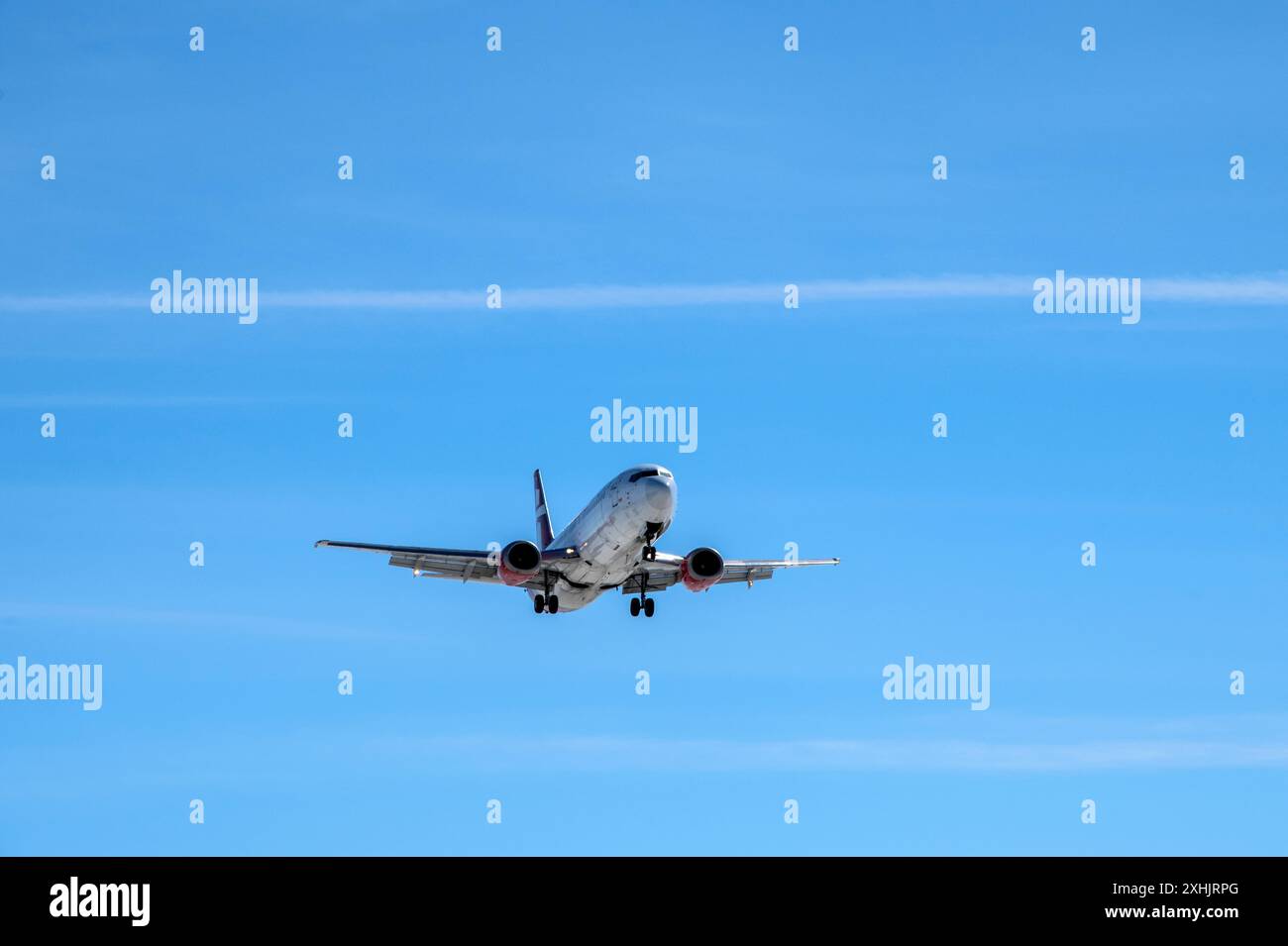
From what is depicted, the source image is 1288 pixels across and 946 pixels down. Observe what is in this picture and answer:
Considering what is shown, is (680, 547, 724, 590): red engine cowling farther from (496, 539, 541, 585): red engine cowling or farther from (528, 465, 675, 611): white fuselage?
(496, 539, 541, 585): red engine cowling

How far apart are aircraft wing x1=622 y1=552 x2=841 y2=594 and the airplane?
5cm

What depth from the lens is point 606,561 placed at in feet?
317

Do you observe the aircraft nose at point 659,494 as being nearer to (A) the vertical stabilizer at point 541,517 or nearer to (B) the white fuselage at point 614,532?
(B) the white fuselage at point 614,532

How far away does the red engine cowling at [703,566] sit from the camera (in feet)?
331

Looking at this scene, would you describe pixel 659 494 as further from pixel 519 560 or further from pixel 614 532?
pixel 519 560

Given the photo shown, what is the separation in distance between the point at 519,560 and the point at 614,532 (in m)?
7.49

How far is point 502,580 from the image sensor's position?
331 ft

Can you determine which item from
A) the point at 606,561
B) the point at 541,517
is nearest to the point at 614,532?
the point at 606,561

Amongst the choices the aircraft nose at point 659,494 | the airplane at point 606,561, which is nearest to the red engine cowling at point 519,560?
the airplane at point 606,561
